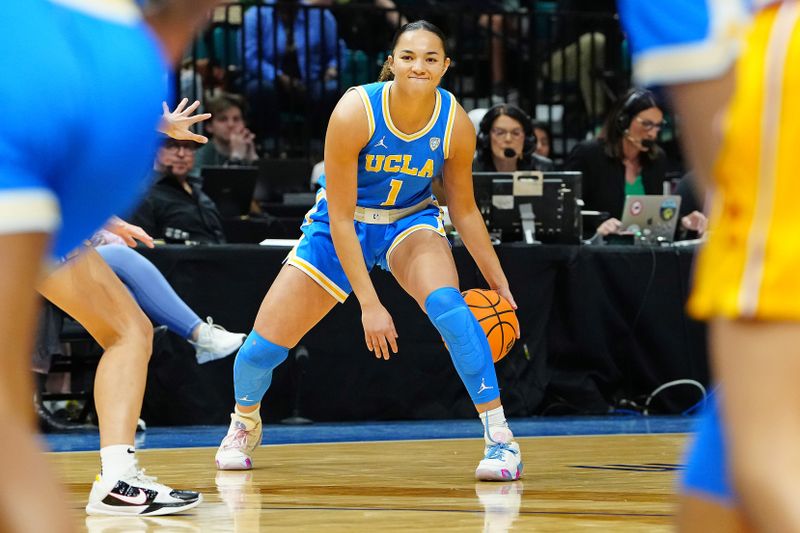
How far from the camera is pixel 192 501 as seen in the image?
4.17m

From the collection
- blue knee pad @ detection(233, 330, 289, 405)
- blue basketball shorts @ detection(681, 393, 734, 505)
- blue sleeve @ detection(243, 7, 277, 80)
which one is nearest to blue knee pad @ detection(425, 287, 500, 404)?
blue knee pad @ detection(233, 330, 289, 405)

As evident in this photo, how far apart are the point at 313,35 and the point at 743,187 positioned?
936 cm

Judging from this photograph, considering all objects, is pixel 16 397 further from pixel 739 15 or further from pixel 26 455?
pixel 739 15

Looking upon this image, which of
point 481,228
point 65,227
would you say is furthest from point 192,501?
point 65,227

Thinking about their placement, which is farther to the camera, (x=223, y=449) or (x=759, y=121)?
(x=223, y=449)

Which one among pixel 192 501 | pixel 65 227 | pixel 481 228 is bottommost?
pixel 192 501

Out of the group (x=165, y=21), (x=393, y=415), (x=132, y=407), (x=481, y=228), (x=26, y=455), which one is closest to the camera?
(x=26, y=455)

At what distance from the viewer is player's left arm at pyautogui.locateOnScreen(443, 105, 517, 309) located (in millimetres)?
5316

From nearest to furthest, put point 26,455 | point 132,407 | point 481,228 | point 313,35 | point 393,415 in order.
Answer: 1. point 26,455
2. point 132,407
3. point 481,228
4. point 393,415
5. point 313,35

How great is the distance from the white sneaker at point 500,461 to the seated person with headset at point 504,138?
340 centimetres

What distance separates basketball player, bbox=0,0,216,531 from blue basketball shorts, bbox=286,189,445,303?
3.71 meters

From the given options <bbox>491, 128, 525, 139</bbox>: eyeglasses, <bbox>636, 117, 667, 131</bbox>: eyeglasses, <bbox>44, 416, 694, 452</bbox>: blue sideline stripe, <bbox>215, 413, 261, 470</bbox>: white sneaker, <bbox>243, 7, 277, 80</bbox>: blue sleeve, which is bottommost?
<bbox>44, 416, 694, 452</bbox>: blue sideline stripe

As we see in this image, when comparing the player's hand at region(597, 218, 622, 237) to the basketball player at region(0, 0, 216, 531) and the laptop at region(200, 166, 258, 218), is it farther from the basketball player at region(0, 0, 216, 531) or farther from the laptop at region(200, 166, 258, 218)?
the basketball player at region(0, 0, 216, 531)

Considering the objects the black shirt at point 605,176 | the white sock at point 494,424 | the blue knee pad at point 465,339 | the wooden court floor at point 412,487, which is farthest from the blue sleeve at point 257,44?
the white sock at point 494,424
